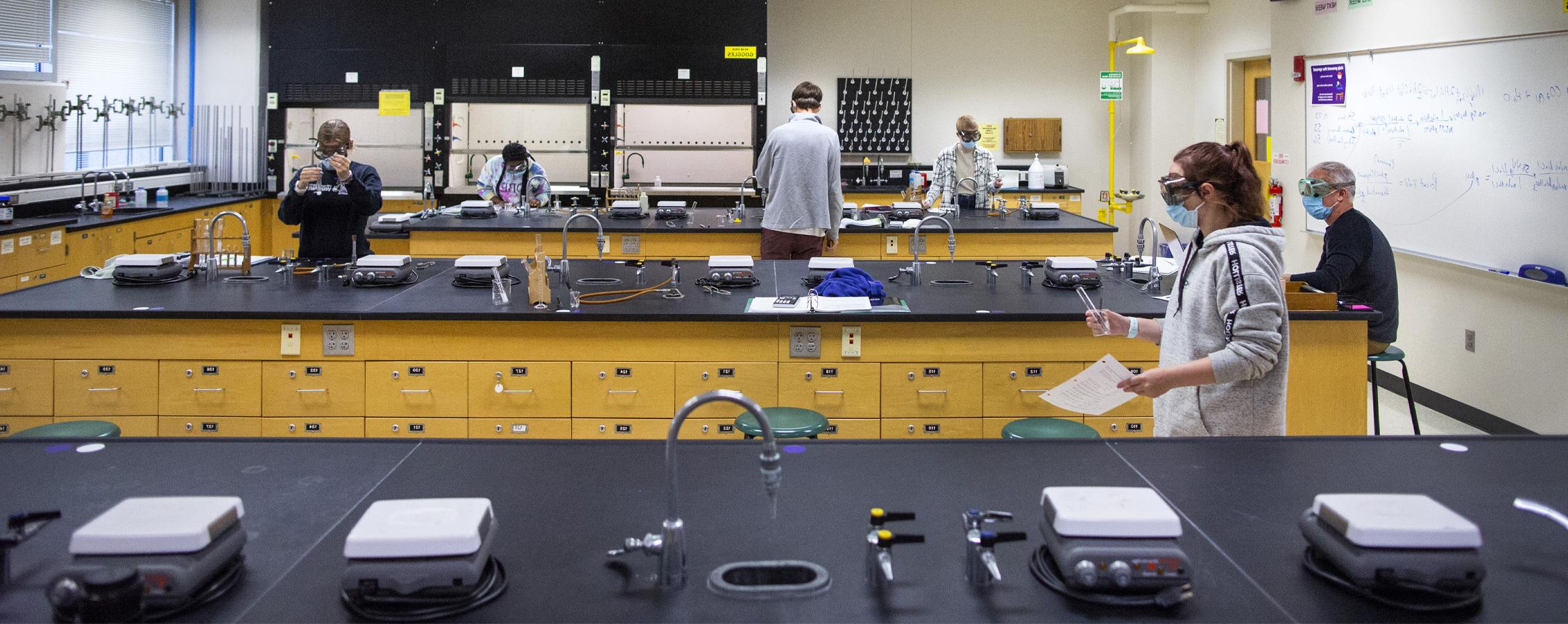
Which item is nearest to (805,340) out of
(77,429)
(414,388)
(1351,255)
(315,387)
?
(414,388)

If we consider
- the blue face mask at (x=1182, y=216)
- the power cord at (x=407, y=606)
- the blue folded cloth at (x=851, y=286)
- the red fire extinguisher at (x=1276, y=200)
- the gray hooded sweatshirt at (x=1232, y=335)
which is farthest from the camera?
the red fire extinguisher at (x=1276, y=200)

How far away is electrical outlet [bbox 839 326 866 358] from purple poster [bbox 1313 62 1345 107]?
450 centimetres

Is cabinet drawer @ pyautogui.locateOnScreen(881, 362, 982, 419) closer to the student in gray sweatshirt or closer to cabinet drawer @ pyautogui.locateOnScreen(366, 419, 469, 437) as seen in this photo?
cabinet drawer @ pyautogui.locateOnScreen(366, 419, 469, 437)

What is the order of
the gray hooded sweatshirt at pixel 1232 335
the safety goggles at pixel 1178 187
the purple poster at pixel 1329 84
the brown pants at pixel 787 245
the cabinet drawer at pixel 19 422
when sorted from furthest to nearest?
1. the purple poster at pixel 1329 84
2. the brown pants at pixel 787 245
3. the cabinet drawer at pixel 19 422
4. the safety goggles at pixel 1178 187
5. the gray hooded sweatshirt at pixel 1232 335

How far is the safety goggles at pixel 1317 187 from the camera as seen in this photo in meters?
5.20

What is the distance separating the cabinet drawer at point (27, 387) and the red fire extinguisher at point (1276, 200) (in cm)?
718

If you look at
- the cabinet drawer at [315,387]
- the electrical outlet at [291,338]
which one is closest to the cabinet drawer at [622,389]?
the cabinet drawer at [315,387]

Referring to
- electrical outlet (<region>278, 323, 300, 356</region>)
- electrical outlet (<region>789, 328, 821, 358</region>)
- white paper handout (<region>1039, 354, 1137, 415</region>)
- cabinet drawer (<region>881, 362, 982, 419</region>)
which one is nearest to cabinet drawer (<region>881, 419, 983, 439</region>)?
cabinet drawer (<region>881, 362, 982, 419</region>)

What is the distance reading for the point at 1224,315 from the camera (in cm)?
289

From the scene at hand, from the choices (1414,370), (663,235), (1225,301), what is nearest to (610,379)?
(1225,301)

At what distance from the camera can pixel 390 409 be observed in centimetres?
448

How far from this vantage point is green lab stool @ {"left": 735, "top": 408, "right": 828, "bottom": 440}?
3.80 meters

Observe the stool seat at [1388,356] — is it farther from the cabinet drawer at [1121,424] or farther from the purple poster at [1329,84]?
the purple poster at [1329,84]

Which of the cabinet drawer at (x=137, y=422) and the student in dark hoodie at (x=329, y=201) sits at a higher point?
the student in dark hoodie at (x=329, y=201)
